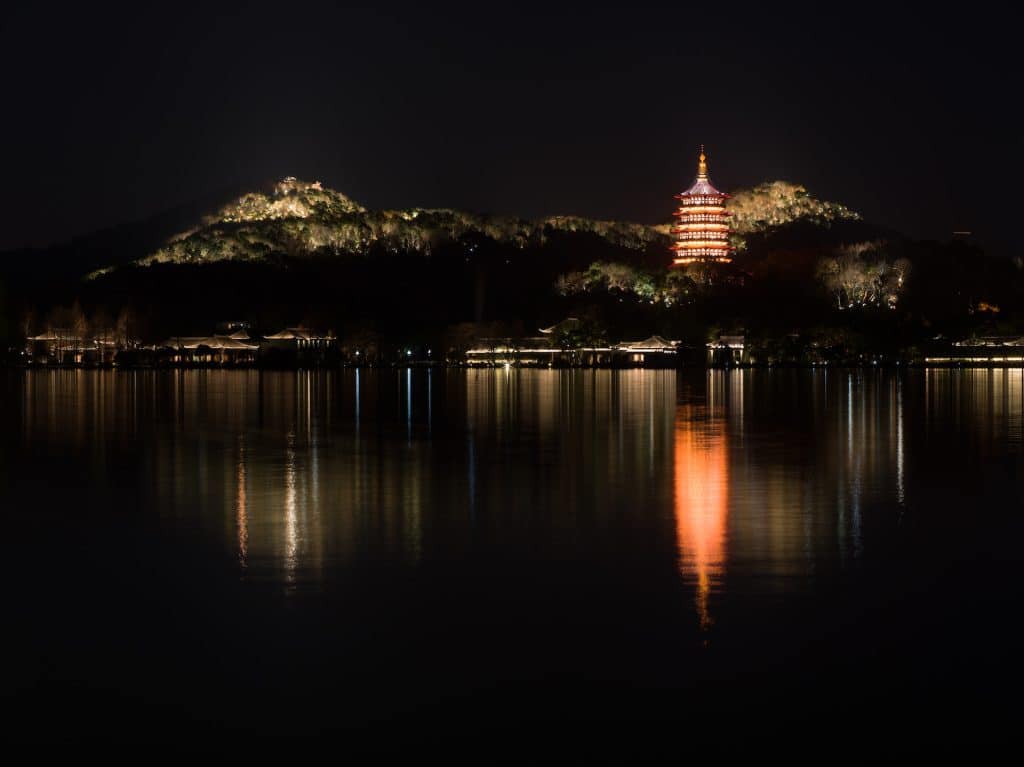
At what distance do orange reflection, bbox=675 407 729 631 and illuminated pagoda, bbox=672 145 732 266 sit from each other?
313ft

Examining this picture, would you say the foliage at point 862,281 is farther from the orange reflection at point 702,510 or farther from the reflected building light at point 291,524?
the reflected building light at point 291,524

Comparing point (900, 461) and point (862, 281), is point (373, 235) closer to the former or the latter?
point (862, 281)

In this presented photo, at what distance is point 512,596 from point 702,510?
4863 mm

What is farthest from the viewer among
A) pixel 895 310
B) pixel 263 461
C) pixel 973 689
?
pixel 895 310

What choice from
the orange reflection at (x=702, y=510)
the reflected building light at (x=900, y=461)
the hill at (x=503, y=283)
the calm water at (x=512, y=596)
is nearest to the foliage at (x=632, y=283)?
the hill at (x=503, y=283)

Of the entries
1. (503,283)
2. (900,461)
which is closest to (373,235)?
(503,283)

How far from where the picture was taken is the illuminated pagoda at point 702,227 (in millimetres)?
118250

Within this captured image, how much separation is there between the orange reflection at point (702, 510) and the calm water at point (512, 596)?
0.06 metres

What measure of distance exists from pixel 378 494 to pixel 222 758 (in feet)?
29.9

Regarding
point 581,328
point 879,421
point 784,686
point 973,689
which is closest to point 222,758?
point 784,686

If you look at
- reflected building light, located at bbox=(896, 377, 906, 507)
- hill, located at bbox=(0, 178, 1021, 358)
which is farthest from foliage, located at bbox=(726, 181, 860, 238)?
reflected building light, located at bbox=(896, 377, 906, 507)

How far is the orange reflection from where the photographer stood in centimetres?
1021

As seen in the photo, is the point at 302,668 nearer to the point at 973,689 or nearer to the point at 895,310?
the point at 973,689

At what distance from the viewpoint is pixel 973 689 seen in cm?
728
